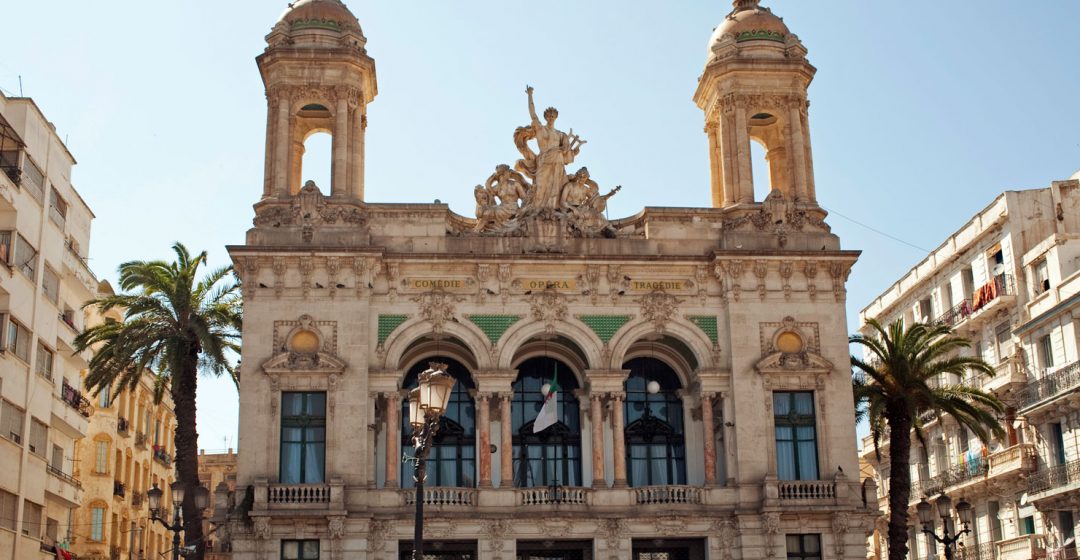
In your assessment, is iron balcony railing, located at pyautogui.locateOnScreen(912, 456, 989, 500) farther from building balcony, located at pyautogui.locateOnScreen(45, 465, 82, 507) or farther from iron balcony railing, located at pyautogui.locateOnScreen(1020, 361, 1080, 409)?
building balcony, located at pyautogui.locateOnScreen(45, 465, 82, 507)

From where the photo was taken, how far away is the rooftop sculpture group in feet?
144

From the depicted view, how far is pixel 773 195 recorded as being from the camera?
44.5 meters

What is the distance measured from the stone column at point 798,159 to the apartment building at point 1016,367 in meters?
9.42

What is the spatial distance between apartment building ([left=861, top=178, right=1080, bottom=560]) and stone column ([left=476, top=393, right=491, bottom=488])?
15.6m

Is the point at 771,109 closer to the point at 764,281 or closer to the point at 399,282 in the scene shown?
the point at 764,281

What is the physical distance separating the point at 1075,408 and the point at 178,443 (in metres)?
30.9

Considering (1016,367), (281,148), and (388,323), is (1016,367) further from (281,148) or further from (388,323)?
(281,148)

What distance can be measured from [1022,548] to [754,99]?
19.8 m

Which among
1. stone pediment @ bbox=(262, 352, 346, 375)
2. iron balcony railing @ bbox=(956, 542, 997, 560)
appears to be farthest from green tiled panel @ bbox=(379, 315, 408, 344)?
iron balcony railing @ bbox=(956, 542, 997, 560)

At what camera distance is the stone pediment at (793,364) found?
42031 mm

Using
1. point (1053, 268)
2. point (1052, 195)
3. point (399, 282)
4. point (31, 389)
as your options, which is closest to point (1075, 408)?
point (1053, 268)

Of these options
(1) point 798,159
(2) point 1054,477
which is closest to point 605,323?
(1) point 798,159

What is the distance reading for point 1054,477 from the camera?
46344mm

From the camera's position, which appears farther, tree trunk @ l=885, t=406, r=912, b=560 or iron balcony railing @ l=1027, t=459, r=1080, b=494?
iron balcony railing @ l=1027, t=459, r=1080, b=494
